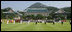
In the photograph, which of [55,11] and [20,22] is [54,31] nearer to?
[55,11]

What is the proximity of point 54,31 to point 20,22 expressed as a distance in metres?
7.83

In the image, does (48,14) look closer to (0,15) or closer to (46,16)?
(46,16)

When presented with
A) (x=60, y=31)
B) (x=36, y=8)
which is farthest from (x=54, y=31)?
(x=36, y=8)

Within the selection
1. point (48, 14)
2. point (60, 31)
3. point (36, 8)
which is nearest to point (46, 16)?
point (48, 14)

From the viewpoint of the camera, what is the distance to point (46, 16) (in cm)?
1568

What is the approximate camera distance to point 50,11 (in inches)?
619

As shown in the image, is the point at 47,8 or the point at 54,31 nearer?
the point at 54,31

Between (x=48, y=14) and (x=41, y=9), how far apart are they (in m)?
0.72

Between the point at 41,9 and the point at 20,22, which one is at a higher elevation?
the point at 41,9

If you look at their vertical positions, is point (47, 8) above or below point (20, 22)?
above

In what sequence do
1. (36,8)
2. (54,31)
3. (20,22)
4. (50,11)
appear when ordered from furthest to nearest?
(20,22) < (50,11) < (36,8) < (54,31)

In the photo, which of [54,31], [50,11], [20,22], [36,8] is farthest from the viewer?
[20,22]

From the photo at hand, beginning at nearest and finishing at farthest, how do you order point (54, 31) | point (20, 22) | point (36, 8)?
point (54, 31) → point (36, 8) → point (20, 22)

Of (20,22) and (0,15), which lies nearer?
(0,15)
